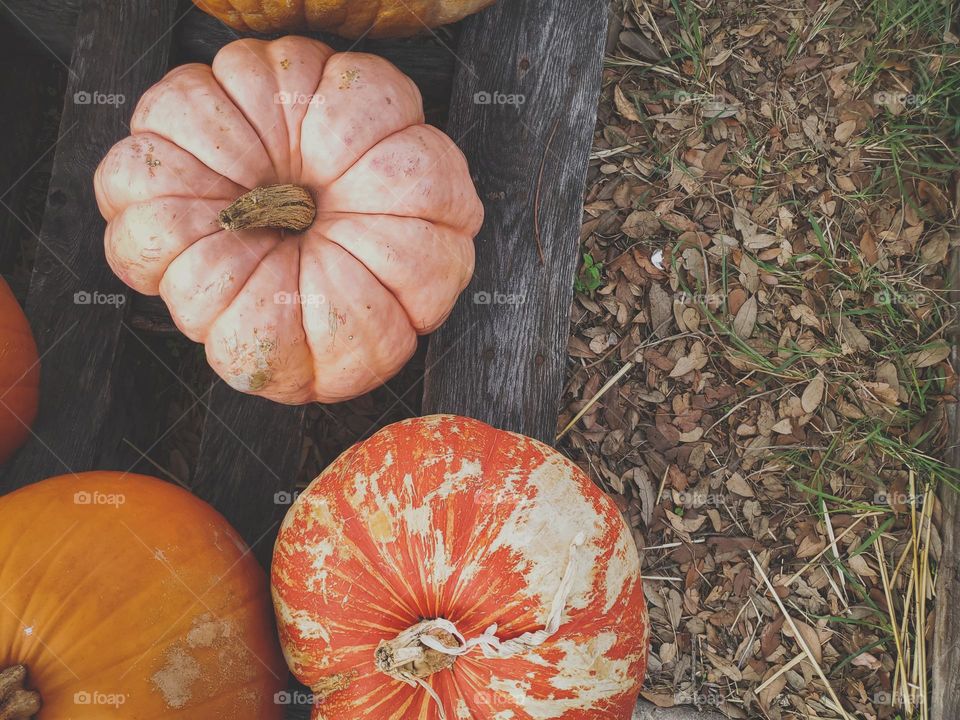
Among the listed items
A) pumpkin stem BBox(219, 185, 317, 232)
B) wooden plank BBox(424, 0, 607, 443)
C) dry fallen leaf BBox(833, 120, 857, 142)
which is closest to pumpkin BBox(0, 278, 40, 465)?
pumpkin stem BBox(219, 185, 317, 232)

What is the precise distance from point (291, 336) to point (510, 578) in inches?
27.7

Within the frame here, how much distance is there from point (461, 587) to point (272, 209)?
2.85 feet

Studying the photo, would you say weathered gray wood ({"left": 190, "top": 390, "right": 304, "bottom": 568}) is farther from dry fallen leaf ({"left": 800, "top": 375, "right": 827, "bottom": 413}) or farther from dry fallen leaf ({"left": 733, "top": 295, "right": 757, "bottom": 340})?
dry fallen leaf ({"left": 800, "top": 375, "right": 827, "bottom": 413})

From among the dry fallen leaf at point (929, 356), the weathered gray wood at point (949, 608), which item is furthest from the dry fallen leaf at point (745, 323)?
the weathered gray wood at point (949, 608)

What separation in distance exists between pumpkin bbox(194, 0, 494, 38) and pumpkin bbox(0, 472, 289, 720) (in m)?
1.14

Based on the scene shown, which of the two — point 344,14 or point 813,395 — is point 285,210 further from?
point 813,395

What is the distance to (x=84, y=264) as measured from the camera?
1965 millimetres

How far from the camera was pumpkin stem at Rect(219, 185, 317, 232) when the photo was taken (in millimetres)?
1531

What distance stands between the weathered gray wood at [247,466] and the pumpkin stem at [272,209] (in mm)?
563

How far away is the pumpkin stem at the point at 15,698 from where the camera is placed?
1340 millimetres

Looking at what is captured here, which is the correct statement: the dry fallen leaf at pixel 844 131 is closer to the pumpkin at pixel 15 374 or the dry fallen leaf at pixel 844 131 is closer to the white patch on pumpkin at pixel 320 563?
the white patch on pumpkin at pixel 320 563

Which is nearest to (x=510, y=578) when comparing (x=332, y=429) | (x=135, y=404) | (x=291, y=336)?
(x=291, y=336)

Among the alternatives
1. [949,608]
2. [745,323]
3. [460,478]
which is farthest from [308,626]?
[949,608]

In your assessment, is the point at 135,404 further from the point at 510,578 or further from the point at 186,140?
the point at 510,578
